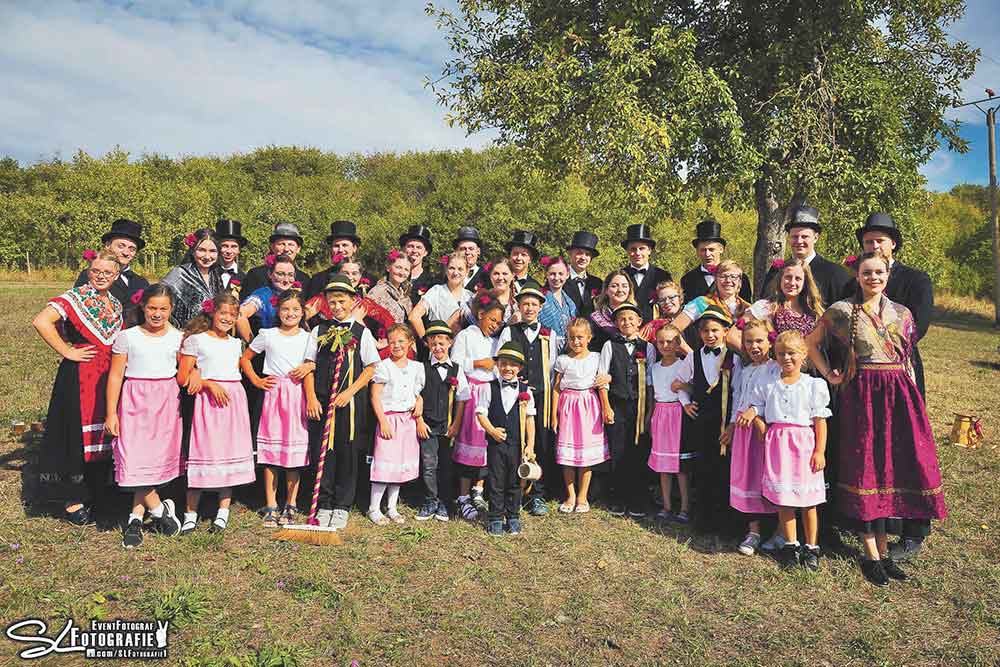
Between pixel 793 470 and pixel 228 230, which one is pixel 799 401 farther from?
pixel 228 230

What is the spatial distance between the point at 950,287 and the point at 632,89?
112ft

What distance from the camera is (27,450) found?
22.2 ft

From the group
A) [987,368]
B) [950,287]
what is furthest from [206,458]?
[950,287]

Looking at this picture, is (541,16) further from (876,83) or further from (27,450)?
(27,450)

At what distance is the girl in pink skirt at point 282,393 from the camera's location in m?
5.11

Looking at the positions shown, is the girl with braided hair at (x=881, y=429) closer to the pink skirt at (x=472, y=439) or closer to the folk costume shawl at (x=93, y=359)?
the pink skirt at (x=472, y=439)

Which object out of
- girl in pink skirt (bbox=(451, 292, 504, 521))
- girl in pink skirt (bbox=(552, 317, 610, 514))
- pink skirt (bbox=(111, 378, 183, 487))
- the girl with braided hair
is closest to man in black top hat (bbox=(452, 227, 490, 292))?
girl in pink skirt (bbox=(451, 292, 504, 521))

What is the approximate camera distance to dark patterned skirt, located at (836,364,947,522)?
430 cm

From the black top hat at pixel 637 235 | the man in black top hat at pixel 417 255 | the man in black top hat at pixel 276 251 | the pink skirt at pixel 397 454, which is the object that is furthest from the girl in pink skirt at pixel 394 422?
the black top hat at pixel 637 235

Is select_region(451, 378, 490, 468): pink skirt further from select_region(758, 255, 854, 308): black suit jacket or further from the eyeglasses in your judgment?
the eyeglasses

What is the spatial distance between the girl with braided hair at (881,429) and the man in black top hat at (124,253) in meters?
5.50

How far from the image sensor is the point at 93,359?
16.1 ft

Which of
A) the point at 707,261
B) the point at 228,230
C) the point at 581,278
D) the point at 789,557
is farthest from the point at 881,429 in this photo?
the point at 228,230

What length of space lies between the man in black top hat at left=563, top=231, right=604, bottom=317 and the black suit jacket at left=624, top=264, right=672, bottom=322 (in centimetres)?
44
